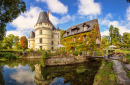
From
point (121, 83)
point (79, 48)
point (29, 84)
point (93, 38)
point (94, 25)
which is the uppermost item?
point (94, 25)

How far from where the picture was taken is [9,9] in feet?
19.9

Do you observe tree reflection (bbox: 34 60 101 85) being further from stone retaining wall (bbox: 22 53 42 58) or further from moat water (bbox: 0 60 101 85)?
stone retaining wall (bbox: 22 53 42 58)

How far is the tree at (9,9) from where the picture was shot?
18.6 feet

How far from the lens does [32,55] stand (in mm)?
22109

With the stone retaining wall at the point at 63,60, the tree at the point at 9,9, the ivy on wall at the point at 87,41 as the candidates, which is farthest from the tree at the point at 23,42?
the tree at the point at 9,9

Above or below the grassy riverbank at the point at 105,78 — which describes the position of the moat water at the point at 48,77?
below

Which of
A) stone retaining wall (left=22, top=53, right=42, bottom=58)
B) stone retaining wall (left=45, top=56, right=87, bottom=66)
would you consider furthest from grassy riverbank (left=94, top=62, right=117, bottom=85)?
stone retaining wall (left=22, top=53, right=42, bottom=58)

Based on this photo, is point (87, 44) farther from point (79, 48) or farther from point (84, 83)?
point (84, 83)

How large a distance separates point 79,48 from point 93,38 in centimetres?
435

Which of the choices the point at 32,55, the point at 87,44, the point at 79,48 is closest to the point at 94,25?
the point at 87,44

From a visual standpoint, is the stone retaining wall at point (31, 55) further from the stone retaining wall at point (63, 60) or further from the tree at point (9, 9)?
the tree at point (9, 9)

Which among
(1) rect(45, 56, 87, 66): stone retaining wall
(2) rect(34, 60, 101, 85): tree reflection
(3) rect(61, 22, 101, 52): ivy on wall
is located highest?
(3) rect(61, 22, 101, 52): ivy on wall

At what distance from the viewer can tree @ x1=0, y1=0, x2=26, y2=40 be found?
566 cm

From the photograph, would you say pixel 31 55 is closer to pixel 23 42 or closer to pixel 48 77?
pixel 48 77
